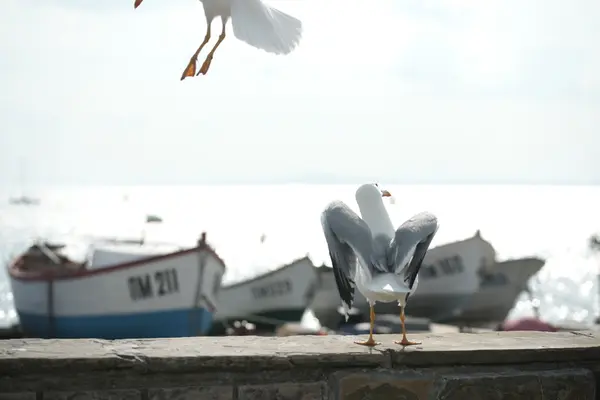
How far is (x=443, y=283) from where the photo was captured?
24234 millimetres

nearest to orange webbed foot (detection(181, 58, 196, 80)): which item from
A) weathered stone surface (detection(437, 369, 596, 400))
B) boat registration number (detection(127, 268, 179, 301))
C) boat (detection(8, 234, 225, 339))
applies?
weathered stone surface (detection(437, 369, 596, 400))

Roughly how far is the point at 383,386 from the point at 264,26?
6.04 feet

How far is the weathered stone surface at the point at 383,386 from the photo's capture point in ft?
9.92

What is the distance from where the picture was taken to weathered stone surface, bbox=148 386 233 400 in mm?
2834

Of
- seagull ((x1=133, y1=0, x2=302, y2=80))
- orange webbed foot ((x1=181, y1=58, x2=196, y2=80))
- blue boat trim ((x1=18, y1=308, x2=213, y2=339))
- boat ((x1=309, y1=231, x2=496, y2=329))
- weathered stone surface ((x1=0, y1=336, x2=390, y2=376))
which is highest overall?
seagull ((x1=133, y1=0, x2=302, y2=80))

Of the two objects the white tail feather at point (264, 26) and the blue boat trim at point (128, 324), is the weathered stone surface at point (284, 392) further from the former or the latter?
the blue boat trim at point (128, 324)

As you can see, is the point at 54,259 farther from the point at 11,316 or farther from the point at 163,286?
the point at 11,316

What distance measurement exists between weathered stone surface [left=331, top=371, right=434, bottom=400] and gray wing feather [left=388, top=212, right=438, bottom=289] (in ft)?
1.60

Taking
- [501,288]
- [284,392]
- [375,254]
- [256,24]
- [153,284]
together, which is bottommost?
[501,288]

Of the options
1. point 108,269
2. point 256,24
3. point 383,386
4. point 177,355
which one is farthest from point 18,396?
point 108,269

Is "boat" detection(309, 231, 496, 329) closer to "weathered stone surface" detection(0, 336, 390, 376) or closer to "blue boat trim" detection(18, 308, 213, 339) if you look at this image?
"blue boat trim" detection(18, 308, 213, 339)

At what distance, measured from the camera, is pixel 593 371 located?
3.33 meters

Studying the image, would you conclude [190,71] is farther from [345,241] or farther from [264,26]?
[345,241]

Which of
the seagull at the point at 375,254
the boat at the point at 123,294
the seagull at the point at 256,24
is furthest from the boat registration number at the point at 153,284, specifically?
the seagull at the point at 375,254
